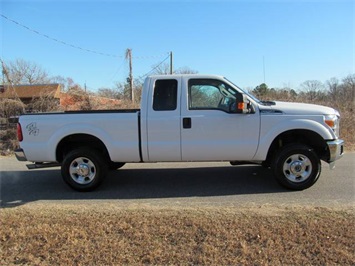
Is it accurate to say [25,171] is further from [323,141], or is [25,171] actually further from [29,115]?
[323,141]

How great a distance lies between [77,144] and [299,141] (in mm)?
4115

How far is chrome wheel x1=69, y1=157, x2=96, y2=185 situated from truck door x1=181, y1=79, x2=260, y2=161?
1700 mm

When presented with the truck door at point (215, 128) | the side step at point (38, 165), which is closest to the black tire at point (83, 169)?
the side step at point (38, 165)

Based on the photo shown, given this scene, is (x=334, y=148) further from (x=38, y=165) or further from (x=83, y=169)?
(x=38, y=165)

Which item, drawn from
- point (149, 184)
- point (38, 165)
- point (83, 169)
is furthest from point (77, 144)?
point (149, 184)

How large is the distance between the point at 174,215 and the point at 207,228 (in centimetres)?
66

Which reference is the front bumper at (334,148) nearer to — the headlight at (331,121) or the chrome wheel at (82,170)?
the headlight at (331,121)

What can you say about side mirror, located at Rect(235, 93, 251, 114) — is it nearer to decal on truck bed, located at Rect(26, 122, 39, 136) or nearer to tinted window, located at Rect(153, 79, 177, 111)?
tinted window, located at Rect(153, 79, 177, 111)

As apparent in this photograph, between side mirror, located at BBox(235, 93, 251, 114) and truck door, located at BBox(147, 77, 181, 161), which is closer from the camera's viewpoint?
side mirror, located at BBox(235, 93, 251, 114)

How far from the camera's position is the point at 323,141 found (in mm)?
5863

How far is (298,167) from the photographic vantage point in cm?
586

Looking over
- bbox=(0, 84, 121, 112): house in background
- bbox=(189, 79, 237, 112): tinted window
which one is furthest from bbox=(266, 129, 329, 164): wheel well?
Answer: bbox=(0, 84, 121, 112): house in background

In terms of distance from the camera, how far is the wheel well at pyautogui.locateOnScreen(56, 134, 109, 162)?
6.23m

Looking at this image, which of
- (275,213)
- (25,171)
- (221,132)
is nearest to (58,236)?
(275,213)
